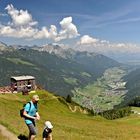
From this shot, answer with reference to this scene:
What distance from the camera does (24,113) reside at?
67.8 feet

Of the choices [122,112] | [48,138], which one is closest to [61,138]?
[48,138]

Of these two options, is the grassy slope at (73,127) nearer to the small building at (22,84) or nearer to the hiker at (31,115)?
the hiker at (31,115)

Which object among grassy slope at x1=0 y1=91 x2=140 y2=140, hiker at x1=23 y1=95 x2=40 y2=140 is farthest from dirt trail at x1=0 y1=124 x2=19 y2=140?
hiker at x1=23 y1=95 x2=40 y2=140

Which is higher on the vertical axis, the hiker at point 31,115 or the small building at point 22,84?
the hiker at point 31,115

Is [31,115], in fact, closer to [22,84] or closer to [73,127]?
[73,127]

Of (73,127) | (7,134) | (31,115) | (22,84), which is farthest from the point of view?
(22,84)

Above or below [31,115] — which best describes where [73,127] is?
below

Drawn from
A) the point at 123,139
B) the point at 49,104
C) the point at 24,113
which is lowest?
the point at 49,104

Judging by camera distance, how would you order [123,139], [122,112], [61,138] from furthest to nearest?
1. [122,112]
2. [123,139]
3. [61,138]

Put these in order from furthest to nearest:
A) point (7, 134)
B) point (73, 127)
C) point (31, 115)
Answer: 1. point (73, 127)
2. point (7, 134)
3. point (31, 115)

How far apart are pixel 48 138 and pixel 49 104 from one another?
100316 millimetres

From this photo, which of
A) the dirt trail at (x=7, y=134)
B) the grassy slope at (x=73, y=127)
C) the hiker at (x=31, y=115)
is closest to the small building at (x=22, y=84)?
the grassy slope at (x=73, y=127)

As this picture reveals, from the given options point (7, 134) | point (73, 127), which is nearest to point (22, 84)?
point (73, 127)

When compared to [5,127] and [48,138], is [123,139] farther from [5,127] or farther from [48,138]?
[48,138]
